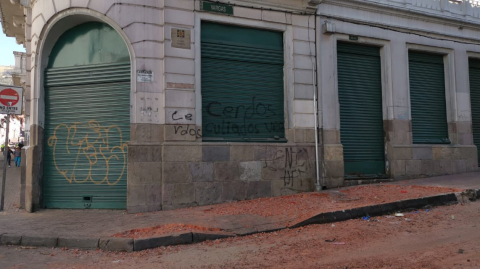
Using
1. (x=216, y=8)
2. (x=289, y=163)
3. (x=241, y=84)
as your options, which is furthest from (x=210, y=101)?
(x=289, y=163)

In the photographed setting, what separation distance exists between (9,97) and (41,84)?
0.76 meters

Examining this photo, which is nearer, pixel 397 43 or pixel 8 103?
pixel 8 103

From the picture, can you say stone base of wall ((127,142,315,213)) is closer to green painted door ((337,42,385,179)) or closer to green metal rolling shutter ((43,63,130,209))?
green metal rolling shutter ((43,63,130,209))

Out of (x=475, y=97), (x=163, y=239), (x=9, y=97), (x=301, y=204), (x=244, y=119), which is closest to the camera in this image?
(x=163, y=239)

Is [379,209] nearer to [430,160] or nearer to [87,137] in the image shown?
[430,160]

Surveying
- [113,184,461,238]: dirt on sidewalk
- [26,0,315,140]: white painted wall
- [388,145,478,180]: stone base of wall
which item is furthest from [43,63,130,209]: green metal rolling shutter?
[388,145,478,180]: stone base of wall

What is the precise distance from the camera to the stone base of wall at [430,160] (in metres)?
11.0

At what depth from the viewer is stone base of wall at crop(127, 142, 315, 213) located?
8258 mm

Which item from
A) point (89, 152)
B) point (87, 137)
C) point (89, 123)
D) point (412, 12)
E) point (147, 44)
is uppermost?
point (412, 12)

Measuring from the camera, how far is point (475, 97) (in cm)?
1293

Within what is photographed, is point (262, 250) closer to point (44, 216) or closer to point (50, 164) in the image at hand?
point (44, 216)

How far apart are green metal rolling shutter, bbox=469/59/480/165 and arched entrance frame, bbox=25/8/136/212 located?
38.1 feet

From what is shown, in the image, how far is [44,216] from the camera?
26.5ft

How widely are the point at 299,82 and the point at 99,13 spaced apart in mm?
5382
